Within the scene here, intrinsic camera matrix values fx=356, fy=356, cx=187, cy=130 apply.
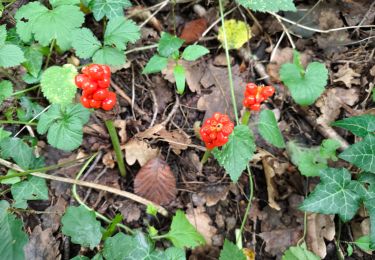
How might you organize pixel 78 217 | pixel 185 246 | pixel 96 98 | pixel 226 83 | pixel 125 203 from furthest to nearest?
pixel 226 83 < pixel 125 203 < pixel 185 246 < pixel 78 217 < pixel 96 98

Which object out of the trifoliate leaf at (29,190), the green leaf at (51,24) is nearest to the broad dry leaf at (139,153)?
the trifoliate leaf at (29,190)

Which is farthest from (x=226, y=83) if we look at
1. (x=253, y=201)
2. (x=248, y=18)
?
(x=253, y=201)

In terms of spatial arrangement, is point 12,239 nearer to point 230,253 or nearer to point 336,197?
point 230,253

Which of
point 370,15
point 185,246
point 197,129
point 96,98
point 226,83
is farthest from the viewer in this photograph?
point 370,15

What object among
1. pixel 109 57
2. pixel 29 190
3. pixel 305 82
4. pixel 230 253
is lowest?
pixel 230 253

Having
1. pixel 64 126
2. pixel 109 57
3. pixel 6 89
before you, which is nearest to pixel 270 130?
pixel 109 57

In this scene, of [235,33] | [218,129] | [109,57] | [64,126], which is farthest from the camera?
[235,33]

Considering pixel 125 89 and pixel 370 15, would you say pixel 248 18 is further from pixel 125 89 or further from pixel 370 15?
pixel 125 89

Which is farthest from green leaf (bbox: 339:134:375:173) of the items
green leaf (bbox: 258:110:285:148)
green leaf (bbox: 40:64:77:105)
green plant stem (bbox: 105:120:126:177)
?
green leaf (bbox: 40:64:77:105)
